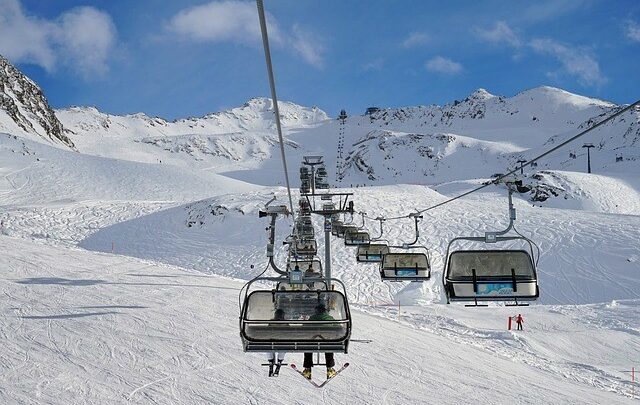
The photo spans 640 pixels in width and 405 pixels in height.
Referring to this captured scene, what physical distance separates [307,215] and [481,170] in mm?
80612

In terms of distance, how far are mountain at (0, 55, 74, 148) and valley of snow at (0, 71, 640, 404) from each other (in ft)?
88.6

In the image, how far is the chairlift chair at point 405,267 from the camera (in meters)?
12.5

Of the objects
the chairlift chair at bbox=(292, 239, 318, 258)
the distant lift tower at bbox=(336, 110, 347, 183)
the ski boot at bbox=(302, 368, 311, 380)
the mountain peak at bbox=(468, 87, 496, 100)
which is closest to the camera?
the ski boot at bbox=(302, 368, 311, 380)

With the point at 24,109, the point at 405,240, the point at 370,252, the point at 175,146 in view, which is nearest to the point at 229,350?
the point at 370,252

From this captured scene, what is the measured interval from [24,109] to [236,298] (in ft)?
301

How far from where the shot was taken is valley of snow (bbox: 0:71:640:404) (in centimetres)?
1070

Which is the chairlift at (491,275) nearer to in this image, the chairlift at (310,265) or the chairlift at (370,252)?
the chairlift at (310,265)

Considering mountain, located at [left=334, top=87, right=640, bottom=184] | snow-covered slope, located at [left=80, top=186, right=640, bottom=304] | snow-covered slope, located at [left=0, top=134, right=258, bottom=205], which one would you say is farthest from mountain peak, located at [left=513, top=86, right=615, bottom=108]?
snow-covered slope, located at [left=0, top=134, right=258, bottom=205]

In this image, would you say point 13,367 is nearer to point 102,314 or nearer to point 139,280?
point 102,314

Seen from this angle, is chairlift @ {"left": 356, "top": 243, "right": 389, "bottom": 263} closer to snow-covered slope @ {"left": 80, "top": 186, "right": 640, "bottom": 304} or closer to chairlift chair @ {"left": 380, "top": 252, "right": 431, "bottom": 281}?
chairlift chair @ {"left": 380, "top": 252, "right": 431, "bottom": 281}

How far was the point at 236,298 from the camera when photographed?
61.1 ft

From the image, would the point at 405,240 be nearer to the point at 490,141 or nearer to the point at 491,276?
the point at 491,276

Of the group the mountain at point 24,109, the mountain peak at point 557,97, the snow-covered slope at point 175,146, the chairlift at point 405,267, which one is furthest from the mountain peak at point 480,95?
the chairlift at point 405,267

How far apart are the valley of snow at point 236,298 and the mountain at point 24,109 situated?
88.6 feet
